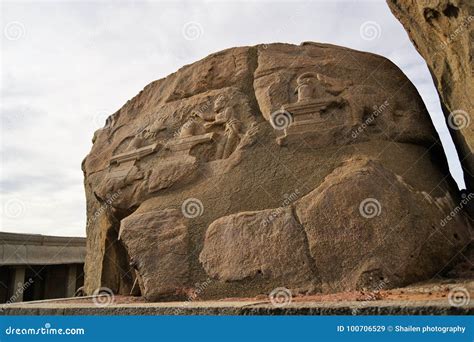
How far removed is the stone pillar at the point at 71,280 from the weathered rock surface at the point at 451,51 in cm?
1056

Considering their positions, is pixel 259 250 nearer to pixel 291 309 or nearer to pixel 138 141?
pixel 291 309

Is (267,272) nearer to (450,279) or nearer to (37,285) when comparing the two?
(450,279)

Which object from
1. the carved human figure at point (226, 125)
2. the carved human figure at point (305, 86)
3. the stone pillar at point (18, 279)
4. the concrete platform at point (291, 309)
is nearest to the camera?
the concrete platform at point (291, 309)

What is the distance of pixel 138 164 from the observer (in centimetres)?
642

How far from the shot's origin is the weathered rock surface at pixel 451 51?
15.5 ft

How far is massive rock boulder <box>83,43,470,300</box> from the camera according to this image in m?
4.47

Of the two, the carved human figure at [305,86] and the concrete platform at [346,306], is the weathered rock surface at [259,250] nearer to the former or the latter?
the concrete platform at [346,306]

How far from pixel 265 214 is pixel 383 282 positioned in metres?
1.36

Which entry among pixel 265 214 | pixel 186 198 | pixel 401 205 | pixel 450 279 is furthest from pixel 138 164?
pixel 450 279

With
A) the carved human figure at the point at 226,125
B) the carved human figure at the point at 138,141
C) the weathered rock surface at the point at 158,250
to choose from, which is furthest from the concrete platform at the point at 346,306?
the carved human figure at the point at 138,141

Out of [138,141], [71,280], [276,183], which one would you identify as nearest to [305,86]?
[276,183]

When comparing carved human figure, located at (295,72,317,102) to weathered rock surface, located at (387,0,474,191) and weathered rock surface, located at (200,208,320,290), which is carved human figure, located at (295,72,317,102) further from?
weathered rock surface, located at (200,208,320,290)

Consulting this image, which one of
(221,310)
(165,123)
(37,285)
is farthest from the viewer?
(37,285)

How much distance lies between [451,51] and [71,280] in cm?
1122
